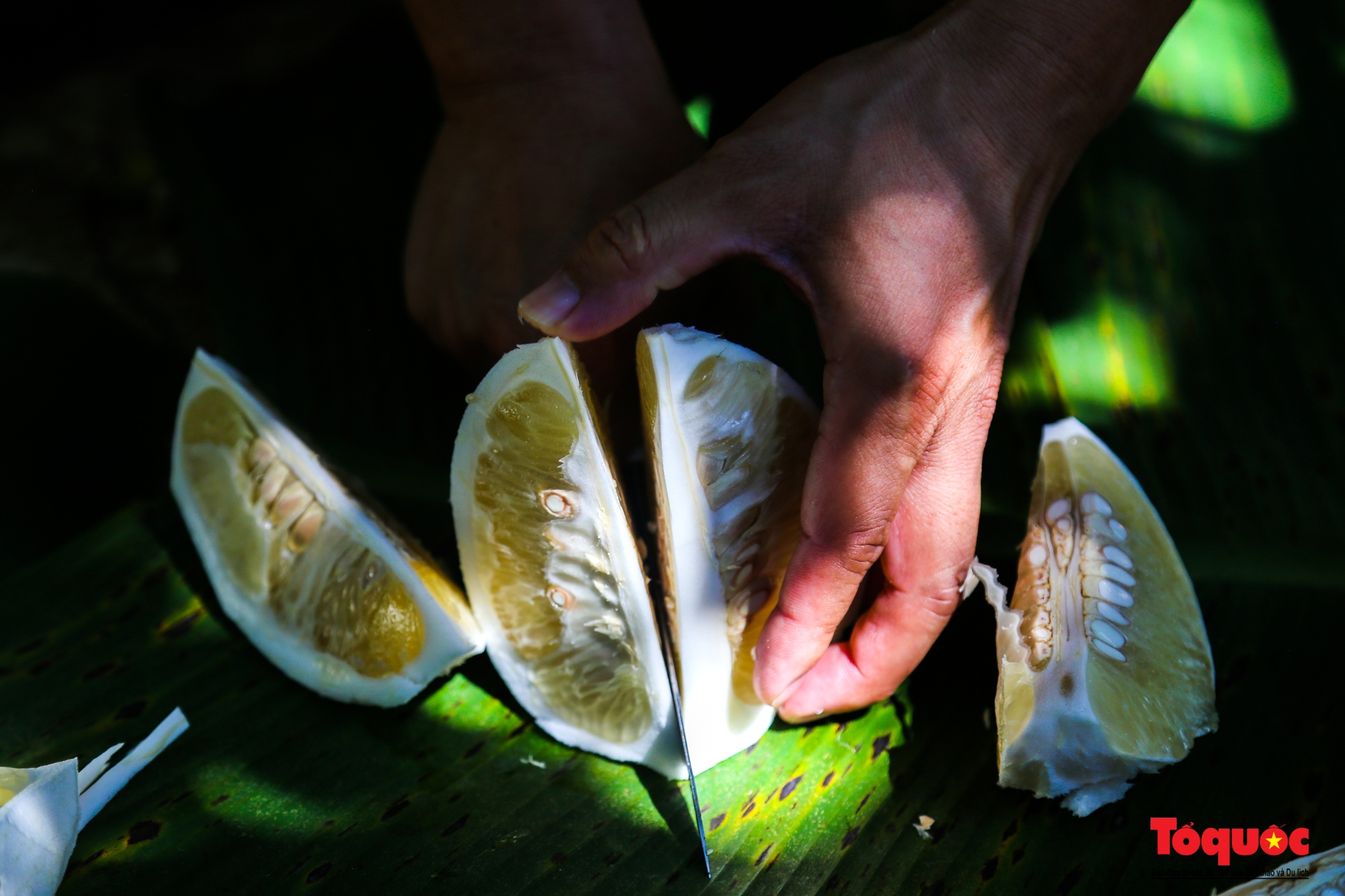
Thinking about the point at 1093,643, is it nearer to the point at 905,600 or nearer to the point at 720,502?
the point at 905,600

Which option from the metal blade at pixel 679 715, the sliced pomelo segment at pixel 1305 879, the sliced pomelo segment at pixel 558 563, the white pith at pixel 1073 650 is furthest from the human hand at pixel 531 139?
the sliced pomelo segment at pixel 1305 879

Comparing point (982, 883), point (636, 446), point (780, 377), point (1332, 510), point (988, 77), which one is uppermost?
point (988, 77)

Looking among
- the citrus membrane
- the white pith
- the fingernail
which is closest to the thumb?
the fingernail

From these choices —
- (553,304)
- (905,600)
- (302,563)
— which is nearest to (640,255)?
(553,304)

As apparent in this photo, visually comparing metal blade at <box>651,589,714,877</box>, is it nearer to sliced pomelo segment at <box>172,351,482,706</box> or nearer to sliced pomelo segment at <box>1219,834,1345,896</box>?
sliced pomelo segment at <box>172,351,482,706</box>

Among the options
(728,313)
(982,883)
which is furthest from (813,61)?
(982,883)

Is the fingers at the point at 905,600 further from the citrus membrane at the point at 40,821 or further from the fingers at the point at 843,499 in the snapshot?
the citrus membrane at the point at 40,821

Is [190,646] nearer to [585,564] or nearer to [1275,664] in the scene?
[585,564]
